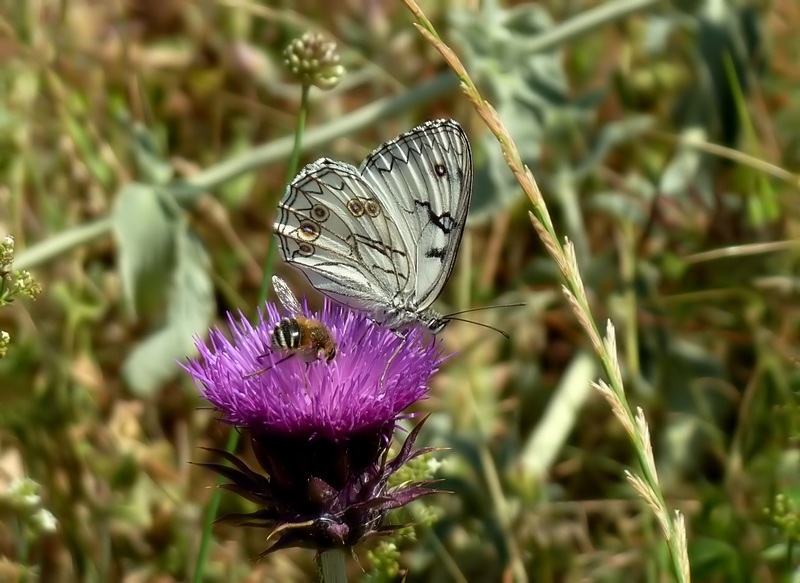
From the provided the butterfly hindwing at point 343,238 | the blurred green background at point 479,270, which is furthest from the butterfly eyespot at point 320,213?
the blurred green background at point 479,270

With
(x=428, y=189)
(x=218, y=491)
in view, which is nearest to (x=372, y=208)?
(x=428, y=189)

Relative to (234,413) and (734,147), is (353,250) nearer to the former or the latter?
(234,413)

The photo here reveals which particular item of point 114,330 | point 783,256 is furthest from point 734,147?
point 114,330

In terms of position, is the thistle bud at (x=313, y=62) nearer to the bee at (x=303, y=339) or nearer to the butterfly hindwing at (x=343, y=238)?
the butterfly hindwing at (x=343, y=238)

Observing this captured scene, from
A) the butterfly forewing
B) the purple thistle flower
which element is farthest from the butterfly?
the purple thistle flower

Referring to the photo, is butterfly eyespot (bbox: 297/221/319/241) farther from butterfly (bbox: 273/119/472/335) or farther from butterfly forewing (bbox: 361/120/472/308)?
butterfly forewing (bbox: 361/120/472/308)
